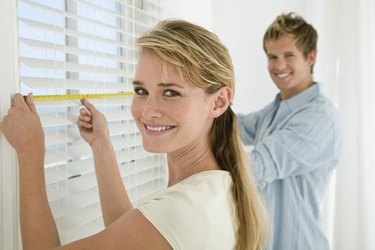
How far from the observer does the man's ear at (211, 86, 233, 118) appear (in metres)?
1.06

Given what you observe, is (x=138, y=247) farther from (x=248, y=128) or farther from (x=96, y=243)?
(x=248, y=128)

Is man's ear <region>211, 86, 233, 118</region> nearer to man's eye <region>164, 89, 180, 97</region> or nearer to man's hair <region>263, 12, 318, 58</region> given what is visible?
man's eye <region>164, 89, 180, 97</region>

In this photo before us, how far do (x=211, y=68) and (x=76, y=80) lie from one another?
0.40 metres

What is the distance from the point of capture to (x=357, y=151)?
221cm

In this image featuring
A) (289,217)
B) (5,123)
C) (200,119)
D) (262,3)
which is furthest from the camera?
(262,3)

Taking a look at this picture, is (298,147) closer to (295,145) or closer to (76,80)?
(295,145)

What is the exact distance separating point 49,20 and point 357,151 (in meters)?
1.72

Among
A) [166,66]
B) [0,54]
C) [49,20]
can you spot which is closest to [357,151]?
[166,66]

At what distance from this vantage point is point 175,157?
116cm

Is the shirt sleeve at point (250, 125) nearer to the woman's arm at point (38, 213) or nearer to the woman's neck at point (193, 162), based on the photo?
the woman's neck at point (193, 162)

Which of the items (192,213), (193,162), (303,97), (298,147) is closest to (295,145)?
(298,147)

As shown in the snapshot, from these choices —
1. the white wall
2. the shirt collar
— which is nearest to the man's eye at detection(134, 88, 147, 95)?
the shirt collar

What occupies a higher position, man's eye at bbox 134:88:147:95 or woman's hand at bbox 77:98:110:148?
man's eye at bbox 134:88:147:95

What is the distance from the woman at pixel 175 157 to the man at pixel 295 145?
50 cm
